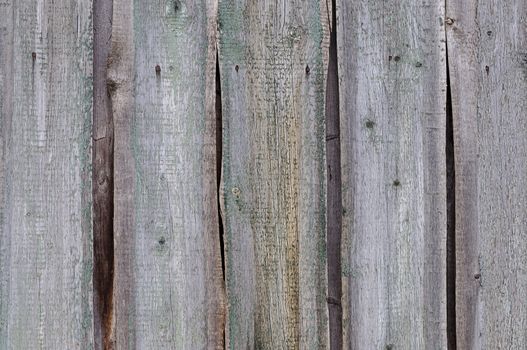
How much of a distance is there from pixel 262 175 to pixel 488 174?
2.07ft

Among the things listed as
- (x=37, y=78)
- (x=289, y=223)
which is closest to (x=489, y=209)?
(x=289, y=223)

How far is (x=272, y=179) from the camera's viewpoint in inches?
75.7

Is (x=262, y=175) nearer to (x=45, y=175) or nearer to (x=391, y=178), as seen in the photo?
(x=391, y=178)

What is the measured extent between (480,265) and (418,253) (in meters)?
0.18

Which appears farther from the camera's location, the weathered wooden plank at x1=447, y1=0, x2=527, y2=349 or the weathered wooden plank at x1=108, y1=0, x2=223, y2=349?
the weathered wooden plank at x1=447, y1=0, x2=527, y2=349

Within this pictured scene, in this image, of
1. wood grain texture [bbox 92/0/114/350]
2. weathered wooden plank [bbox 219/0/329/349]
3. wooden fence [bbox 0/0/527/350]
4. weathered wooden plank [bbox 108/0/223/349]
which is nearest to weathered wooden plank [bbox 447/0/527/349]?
wooden fence [bbox 0/0/527/350]

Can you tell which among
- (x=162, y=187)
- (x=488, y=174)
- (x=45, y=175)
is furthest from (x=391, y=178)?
(x=45, y=175)

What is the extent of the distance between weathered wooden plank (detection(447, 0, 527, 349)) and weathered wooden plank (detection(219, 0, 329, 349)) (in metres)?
0.39

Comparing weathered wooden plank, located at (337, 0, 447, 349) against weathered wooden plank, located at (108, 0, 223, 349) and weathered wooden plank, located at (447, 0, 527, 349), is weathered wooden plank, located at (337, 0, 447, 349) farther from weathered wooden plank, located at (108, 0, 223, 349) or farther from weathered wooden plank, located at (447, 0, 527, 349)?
weathered wooden plank, located at (108, 0, 223, 349)

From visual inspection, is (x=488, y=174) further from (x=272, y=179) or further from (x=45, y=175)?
(x=45, y=175)

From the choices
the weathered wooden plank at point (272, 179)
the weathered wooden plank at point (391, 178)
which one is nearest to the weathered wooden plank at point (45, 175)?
the weathered wooden plank at point (272, 179)

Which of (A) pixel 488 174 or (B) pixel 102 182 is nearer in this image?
(B) pixel 102 182

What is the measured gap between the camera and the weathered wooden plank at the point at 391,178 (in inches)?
76.9

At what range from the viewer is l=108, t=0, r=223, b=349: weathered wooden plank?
6.12 ft
